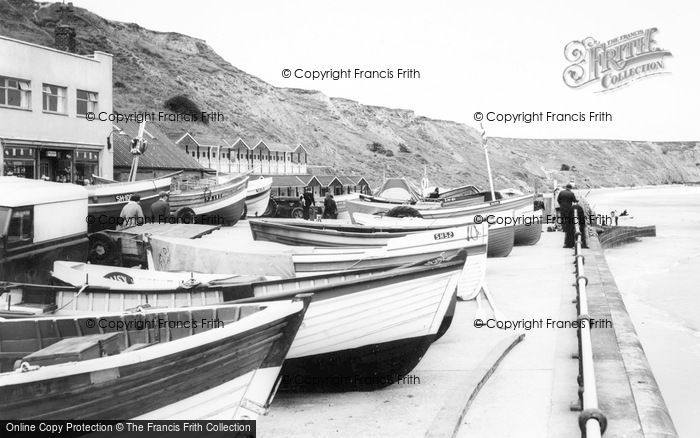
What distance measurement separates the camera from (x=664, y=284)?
23031 millimetres

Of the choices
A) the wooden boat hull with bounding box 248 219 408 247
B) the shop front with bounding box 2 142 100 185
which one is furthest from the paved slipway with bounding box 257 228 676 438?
the shop front with bounding box 2 142 100 185

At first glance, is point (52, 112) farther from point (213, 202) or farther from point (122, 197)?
point (122, 197)

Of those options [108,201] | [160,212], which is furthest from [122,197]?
[160,212]

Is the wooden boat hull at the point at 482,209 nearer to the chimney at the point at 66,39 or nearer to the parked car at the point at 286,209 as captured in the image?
the parked car at the point at 286,209

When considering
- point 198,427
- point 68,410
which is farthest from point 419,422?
point 68,410

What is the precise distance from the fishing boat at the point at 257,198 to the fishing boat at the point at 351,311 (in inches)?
1194

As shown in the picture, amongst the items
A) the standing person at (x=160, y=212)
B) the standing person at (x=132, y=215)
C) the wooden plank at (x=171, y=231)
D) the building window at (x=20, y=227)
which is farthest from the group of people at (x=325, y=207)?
the building window at (x=20, y=227)

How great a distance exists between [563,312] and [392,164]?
119944 millimetres

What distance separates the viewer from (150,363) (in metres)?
6.21

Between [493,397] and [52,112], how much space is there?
959 inches

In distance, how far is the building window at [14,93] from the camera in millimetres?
25750

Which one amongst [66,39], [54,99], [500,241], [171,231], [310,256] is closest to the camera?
[310,256]

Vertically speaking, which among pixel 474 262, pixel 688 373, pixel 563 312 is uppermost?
pixel 474 262

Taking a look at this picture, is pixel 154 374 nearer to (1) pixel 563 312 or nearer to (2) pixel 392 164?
(1) pixel 563 312
